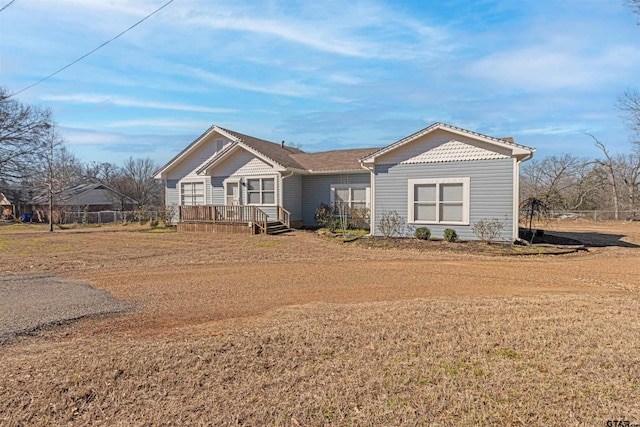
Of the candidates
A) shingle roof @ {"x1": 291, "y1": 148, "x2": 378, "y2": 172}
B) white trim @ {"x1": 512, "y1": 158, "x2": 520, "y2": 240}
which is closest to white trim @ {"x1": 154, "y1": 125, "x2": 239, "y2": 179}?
shingle roof @ {"x1": 291, "y1": 148, "x2": 378, "y2": 172}

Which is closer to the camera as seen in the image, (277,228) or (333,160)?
(277,228)

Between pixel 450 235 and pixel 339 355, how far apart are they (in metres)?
10.7

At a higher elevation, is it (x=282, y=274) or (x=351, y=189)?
(x=351, y=189)

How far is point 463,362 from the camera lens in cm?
382

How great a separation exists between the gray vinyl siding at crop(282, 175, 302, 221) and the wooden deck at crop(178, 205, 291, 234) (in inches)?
21.9

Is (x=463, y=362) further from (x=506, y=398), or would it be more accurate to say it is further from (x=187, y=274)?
(x=187, y=274)

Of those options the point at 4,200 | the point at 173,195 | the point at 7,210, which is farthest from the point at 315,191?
the point at 4,200

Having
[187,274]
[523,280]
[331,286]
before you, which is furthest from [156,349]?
[523,280]

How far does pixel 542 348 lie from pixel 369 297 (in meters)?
2.93

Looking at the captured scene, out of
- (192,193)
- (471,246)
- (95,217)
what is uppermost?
(192,193)

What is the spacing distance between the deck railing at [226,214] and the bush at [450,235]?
7526 mm

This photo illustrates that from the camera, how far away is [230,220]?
60.6ft

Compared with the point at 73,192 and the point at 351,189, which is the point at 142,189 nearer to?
the point at 73,192

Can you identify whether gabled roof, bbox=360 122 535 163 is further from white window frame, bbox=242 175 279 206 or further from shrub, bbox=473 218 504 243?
white window frame, bbox=242 175 279 206
